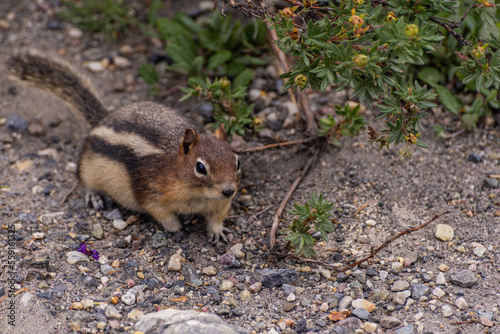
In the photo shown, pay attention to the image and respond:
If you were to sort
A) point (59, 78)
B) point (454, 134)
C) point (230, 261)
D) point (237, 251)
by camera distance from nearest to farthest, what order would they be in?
1. point (230, 261)
2. point (237, 251)
3. point (454, 134)
4. point (59, 78)

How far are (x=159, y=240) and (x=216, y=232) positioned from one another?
486 millimetres

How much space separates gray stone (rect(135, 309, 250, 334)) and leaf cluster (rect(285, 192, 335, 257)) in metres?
0.81

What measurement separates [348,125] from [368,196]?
0.68m

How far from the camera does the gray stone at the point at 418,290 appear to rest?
3.69 m

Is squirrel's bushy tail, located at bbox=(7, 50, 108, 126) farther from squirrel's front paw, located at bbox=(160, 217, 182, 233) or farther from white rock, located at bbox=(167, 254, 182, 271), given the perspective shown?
white rock, located at bbox=(167, 254, 182, 271)

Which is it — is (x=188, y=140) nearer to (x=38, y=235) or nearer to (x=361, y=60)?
(x=38, y=235)

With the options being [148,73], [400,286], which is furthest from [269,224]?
[148,73]

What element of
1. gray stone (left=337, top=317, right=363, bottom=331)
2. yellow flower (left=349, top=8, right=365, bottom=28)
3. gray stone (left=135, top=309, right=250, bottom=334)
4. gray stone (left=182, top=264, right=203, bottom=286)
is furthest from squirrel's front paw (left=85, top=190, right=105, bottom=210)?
yellow flower (left=349, top=8, right=365, bottom=28)

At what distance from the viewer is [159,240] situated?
4.45 metres

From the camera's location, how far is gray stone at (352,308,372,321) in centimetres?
353

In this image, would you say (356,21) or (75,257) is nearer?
(356,21)

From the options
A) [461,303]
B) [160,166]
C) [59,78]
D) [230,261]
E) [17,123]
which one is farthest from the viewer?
[17,123]

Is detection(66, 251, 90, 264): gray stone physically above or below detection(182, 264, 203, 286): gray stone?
above

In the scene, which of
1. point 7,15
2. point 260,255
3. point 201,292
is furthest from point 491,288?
point 7,15
